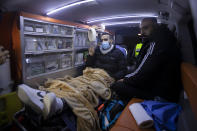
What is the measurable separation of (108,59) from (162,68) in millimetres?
1315

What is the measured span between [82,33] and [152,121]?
2.64m

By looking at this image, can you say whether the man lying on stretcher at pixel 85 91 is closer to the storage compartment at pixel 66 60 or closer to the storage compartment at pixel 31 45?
the storage compartment at pixel 66 60

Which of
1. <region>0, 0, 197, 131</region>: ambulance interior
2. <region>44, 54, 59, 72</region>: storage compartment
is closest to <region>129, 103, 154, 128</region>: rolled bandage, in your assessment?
<region>0, 0, 197, 131</region>: ambulance interior

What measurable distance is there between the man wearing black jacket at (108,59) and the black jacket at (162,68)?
987 millimetres

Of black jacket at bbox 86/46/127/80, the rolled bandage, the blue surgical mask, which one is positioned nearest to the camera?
the rolled bandage

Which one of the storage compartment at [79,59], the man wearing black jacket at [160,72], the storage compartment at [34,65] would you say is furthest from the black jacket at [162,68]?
the storage compartment at [79,59]

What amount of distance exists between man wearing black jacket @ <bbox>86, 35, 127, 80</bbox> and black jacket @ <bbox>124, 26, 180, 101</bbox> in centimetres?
99

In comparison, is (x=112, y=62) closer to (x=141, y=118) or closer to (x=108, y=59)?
(x=108, y=59)

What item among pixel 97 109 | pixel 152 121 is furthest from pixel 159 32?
pixel 97 109

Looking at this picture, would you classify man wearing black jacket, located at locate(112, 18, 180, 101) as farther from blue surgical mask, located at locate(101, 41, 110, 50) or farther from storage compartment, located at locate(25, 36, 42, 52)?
storage compartment, located at locate(25, 36, 42, 52)

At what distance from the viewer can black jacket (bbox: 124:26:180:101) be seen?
1.12 metres

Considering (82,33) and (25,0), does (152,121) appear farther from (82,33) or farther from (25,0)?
(82,33)

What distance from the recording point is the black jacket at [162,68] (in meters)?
1.12

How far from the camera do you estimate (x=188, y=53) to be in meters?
1.13
